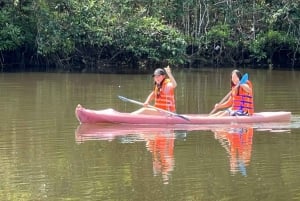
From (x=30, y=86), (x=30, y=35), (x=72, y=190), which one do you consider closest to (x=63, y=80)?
(x=30, y=86)

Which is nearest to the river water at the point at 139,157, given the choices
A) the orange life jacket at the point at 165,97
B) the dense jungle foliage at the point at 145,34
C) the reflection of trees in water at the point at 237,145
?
the reflection of trees in water at the point at 237,145

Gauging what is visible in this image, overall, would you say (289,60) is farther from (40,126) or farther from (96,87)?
(40,126)

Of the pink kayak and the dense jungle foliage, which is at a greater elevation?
the dense jungle foliage

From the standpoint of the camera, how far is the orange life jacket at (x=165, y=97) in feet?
41.2

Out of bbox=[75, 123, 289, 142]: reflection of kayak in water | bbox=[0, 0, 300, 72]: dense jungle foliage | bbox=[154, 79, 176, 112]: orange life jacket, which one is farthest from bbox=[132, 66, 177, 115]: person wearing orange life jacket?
bbox=[0, 0, 300, 72]: dense jungle foliage

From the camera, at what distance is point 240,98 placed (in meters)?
12.8

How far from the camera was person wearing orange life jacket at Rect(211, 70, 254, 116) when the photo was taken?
12648 mm

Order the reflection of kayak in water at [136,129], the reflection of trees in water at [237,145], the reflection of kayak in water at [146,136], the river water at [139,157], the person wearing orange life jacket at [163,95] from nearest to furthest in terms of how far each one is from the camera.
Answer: the river water at [139,157]
the reflection of trees in water at [237,145]
the reflection of kayak in water at [146,136]
the reflection of kayak in water at [136,129]
the person wearing orange life jacket at [163,95]

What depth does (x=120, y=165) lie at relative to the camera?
29.3 ft

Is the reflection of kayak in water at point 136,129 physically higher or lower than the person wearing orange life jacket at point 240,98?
lower

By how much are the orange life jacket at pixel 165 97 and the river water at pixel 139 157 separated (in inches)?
26.1

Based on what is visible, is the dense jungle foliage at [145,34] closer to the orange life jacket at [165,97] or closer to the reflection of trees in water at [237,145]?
the orange life jacket at [165,97]

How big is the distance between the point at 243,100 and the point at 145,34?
14.8 m

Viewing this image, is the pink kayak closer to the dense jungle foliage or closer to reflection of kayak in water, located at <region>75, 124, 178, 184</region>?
reflection of kayak in water, located at <region>75, 124, 178, 184</region>
